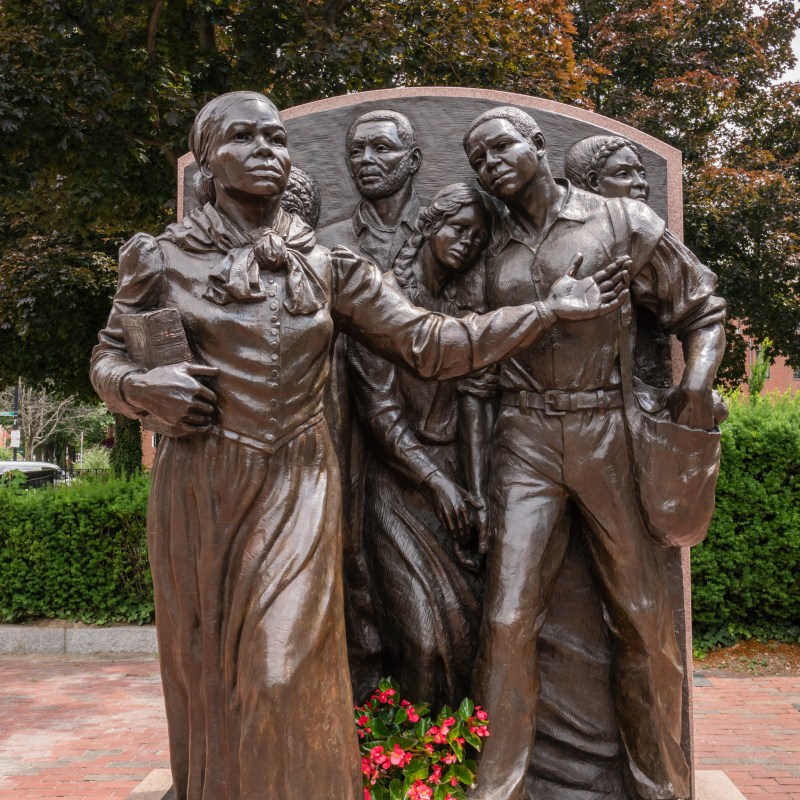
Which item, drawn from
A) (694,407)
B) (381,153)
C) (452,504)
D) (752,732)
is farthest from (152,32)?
(752,732)

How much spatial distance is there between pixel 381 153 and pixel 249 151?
1080mm

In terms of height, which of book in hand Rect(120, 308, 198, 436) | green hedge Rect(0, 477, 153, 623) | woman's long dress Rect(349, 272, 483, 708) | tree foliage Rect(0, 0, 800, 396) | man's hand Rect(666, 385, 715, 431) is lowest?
green hedge Rect(0, 477, 153, 623)

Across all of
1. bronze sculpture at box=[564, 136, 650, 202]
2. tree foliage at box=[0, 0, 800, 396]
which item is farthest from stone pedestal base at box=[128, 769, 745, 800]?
tree foliage at box=[0, 0, 800, 396]

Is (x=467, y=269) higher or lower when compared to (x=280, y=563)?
higher

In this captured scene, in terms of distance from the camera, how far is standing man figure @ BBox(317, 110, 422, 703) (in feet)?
12.7

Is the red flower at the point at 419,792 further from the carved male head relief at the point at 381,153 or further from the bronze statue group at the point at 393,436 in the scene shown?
the carved male head relief at the point at 381,153

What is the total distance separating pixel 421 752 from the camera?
3.48 meters

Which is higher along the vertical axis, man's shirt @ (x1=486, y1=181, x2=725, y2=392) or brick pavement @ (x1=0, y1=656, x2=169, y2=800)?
man's shirt @ (x1=486, y1=181, x2=725, y2=392)

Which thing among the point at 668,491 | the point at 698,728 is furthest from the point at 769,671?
the point at 668,491

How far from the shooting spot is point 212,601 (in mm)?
2953

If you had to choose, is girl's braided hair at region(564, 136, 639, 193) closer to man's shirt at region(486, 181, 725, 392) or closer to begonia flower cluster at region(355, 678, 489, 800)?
man's shirt at region(486, 181, 725, 392)

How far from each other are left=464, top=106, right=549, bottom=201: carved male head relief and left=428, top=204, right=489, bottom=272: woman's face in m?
0.19

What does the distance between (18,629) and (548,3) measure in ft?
27.4

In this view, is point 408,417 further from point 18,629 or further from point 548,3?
point 548,3
